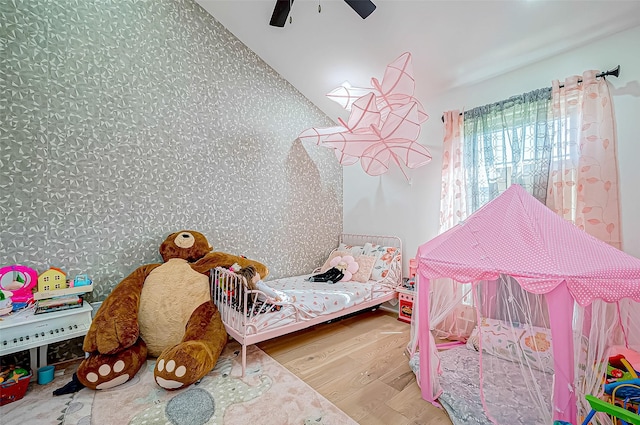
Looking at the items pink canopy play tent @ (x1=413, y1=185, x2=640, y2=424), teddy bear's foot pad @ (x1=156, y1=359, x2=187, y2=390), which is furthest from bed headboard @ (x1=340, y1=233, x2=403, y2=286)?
teddy bear's foot pad @ (x1=156, y1=359, x2=187, y2=390)

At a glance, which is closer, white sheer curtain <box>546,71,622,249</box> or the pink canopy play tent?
the pink canopy play tent

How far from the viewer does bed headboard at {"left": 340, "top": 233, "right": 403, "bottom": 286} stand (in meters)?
3.69

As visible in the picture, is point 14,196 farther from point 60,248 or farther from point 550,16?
point 550,16

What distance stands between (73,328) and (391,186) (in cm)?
366

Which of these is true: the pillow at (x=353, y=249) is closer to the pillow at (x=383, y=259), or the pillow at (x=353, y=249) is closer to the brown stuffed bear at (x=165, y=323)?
the pillow at (x=383, y=259)

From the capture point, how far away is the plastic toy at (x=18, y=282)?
214cm

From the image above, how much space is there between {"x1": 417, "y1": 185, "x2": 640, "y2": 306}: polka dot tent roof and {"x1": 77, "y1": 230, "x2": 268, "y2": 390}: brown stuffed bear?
1.68 m

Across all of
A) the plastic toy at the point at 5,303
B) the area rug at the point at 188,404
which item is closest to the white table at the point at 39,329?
the plastic toy at the point at 5,303

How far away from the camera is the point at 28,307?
221 cm

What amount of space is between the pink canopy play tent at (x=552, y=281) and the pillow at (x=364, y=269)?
152 cm

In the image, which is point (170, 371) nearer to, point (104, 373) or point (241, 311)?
point (104, 373)

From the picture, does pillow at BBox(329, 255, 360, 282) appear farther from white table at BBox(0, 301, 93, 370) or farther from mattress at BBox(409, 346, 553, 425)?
white table at BBox(0, 301, 93, 370)

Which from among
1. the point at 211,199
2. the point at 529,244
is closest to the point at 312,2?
the point at 211,199

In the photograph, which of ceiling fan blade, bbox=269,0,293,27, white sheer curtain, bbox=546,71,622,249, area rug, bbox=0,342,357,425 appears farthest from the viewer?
ceiling fan blade, bbox=269,0,293,27
